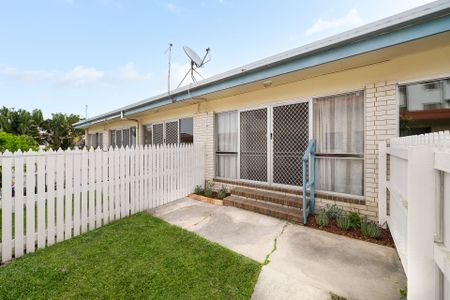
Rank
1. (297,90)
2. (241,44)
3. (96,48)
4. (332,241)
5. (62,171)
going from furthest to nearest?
(96,48) → (241,44) → (297,90) → (62,171) → (332,241)

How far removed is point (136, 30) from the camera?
30.0 feet

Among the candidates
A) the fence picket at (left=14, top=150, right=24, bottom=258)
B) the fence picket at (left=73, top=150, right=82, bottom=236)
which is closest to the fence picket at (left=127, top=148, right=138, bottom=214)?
the fence picket at (left=73, top=150, right=82, bottom=236)

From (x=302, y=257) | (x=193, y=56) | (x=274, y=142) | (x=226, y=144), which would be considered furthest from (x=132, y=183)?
(x=193, y=56)

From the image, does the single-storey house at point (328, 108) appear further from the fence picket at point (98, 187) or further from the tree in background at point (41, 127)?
the tree in background at point (41, 127)

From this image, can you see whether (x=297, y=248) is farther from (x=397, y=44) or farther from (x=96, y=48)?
(x=96, y=48)

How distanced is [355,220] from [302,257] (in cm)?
162

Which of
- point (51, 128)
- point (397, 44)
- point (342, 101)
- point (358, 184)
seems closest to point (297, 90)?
point (342, 101)

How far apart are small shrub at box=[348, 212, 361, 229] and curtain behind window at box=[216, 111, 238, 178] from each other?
125 inches

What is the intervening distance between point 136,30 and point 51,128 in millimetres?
19394

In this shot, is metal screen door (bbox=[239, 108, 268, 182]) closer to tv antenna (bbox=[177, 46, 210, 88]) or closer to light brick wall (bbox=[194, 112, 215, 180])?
light brick wall (bbox=[194, 112, 215, 180])

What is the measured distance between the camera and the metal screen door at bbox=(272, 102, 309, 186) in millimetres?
4652

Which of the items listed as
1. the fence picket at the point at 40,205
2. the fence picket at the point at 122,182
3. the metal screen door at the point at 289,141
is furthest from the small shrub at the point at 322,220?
the fence picket at the point at 40,205

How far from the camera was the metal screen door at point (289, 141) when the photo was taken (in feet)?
15.3

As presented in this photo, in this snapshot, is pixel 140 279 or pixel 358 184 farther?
pixel 358 184
